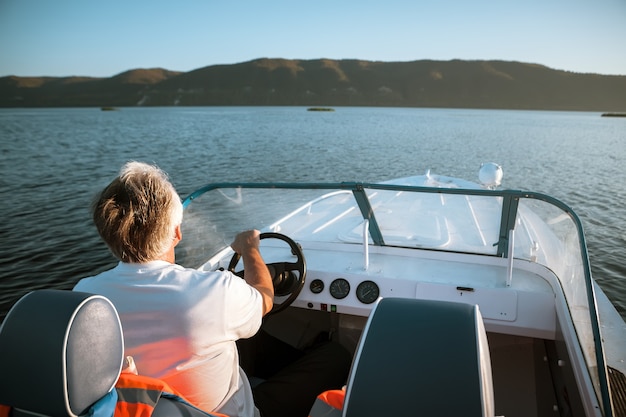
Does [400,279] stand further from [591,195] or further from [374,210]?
[591,195]

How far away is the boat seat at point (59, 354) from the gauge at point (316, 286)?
1.89 meters

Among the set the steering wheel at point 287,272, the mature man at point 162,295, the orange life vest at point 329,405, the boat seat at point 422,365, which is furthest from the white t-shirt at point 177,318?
the steering wheel at point 287,272

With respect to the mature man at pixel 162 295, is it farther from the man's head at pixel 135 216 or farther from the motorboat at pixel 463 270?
the motorboat at pixel 463 270

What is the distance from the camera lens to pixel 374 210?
10.6 feet

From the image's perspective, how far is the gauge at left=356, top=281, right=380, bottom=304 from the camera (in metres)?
2.81

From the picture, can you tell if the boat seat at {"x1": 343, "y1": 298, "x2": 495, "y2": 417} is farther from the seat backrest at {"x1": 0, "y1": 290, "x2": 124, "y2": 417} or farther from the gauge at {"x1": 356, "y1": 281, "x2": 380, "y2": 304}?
the gauge at {"x1": 356, "y1": 281, "x2": 380, "y2": 304}

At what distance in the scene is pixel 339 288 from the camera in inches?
114

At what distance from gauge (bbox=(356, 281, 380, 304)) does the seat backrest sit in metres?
1.91

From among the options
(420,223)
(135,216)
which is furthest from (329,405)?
(420,223)

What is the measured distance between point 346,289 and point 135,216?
168 cm

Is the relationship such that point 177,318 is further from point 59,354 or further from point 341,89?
point 341,89

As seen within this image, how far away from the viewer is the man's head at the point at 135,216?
4.88 ft

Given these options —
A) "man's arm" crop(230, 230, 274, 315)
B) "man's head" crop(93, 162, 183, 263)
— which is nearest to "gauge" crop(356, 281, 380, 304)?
"man's arm" crop(230, 230, 274, 315)

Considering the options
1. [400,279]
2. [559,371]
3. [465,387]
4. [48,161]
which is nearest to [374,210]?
[400,279]
